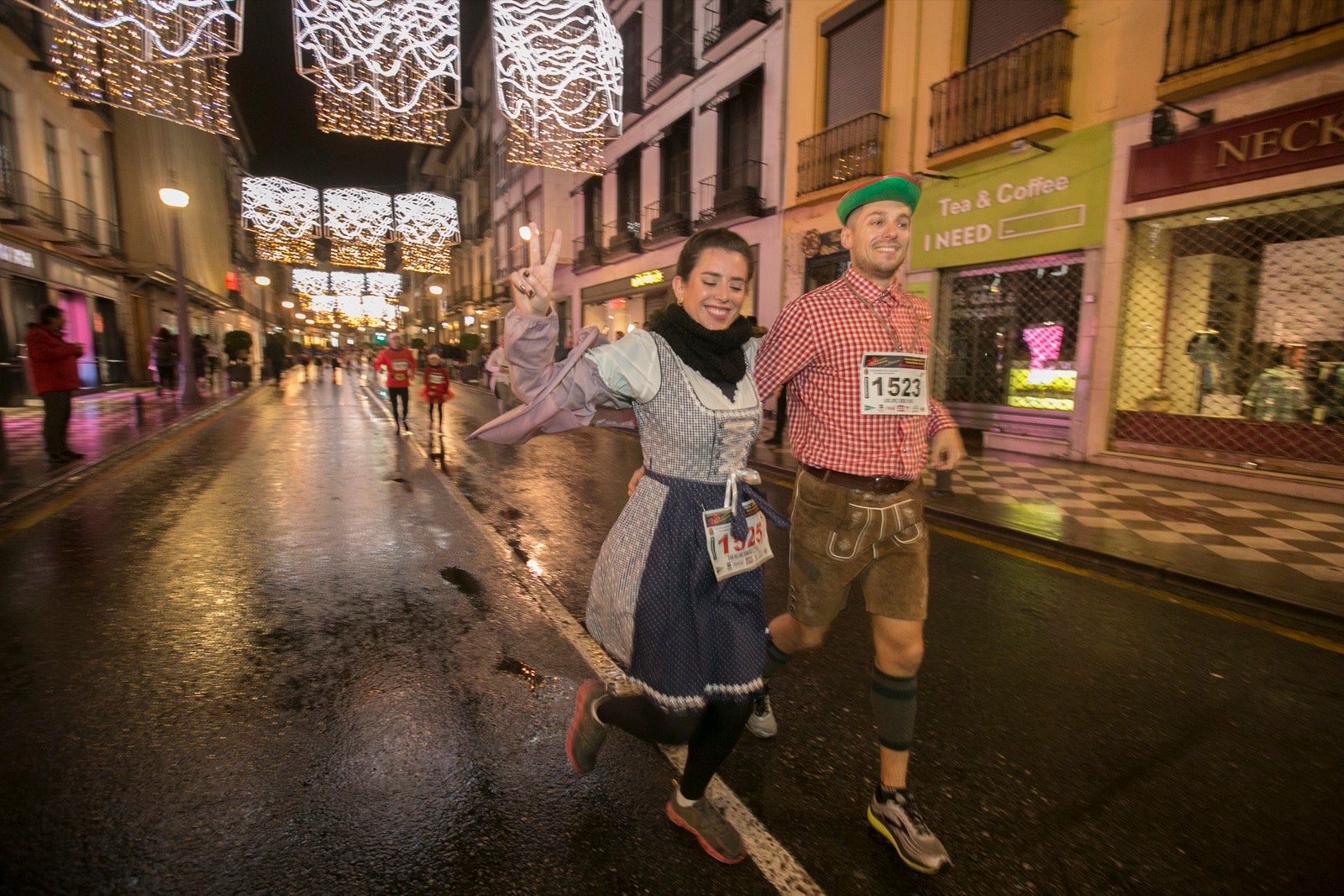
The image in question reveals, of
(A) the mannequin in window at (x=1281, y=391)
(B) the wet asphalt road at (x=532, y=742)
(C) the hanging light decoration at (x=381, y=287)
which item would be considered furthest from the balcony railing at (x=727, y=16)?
(C) the hanging light decoration at (x=381, y=287)

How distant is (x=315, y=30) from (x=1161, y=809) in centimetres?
1321

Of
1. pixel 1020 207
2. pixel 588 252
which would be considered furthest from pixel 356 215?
pixel 1020 207

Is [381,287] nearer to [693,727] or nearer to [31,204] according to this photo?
[31,204]

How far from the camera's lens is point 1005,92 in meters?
10.5

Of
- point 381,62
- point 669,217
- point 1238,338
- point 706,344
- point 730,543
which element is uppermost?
point 381,62

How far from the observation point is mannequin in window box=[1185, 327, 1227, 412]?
28.4 feet

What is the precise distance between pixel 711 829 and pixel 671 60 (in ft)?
70.8

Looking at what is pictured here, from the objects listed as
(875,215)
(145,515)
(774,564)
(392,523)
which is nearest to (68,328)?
(145,515)

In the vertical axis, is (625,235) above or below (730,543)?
above

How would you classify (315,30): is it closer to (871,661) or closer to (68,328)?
(871,661)

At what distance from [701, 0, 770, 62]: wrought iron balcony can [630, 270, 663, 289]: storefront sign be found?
234 inches

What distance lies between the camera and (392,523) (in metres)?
6.12

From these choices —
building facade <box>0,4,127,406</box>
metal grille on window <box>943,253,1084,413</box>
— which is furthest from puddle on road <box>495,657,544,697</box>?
building facade <box>0,4,127,406</box>

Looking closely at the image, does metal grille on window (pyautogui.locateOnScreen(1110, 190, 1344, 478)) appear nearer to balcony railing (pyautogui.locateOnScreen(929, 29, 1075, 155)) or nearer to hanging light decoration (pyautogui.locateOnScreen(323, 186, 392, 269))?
balcony railing (pyautogui.locateOnScreen(929, 29, 1075, 155))
